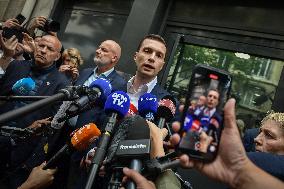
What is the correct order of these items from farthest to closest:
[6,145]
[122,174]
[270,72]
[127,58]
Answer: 1. [127,58]
2. [270,72]
3. [6,145]
4. [122,174]

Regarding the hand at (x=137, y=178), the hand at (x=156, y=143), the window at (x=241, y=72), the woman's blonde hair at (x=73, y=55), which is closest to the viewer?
the hand at (x=137, y=178)

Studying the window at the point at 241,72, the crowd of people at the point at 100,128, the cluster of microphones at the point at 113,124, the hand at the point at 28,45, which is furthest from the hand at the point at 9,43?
the window at the point at 241,72

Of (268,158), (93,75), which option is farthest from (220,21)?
(268,158)

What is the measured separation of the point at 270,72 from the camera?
4.32m

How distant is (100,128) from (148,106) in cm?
98

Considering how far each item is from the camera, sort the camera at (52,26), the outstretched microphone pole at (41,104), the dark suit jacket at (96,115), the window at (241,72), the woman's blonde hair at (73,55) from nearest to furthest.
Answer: the outstretched microphone pole at (41,104) < the dark suit jacket at (96,115) < the camera at (52,26) < the window at (241,72) < the woman's blonde hair at (73,55)

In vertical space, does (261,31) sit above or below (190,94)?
above

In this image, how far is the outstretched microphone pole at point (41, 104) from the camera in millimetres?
1157

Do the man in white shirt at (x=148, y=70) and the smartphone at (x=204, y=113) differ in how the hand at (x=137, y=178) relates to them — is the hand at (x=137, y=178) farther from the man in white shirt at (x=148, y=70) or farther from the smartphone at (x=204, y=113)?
the man in white shirt at (x=148, y=70)

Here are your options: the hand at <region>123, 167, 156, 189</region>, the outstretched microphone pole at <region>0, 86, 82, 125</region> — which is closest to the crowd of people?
the hand at <region>123, 167, 156, 189</region>

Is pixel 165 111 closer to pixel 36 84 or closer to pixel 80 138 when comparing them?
pixel 80 138

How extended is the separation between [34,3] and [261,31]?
4.78 meters

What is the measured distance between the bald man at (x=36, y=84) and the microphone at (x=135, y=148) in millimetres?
1830

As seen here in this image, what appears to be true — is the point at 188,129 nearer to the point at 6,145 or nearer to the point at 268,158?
the point at 268,158
